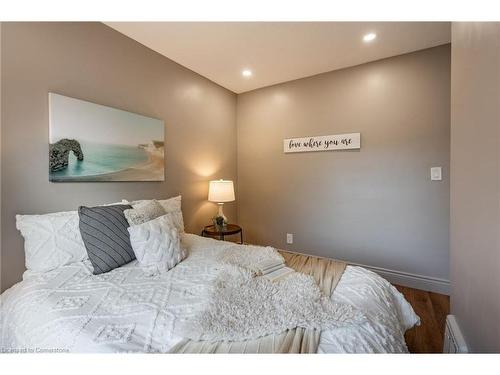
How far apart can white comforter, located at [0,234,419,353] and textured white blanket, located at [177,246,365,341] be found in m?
0.05

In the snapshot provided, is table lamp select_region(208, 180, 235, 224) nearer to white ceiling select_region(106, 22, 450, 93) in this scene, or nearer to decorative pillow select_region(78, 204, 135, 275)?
decorative pillow select_region(78, 204, 135, 275)

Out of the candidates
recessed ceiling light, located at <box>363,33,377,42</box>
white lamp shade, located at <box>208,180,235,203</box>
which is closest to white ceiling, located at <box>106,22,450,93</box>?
recessed ceiling light, located at <box>363,33,377,42</box>

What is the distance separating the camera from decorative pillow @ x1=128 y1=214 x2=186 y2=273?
1283mm

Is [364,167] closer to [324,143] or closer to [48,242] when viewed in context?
[324,143]

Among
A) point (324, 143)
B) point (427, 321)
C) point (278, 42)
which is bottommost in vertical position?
point (427, 321)

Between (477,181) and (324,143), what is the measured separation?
176 cm

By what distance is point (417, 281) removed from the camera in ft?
7.21

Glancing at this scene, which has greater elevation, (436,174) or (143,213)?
(436,174)

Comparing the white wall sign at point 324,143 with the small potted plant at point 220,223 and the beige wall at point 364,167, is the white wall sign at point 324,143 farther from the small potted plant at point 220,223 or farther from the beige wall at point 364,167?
the small potted plant at point 220,223

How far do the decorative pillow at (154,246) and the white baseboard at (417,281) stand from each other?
217cm

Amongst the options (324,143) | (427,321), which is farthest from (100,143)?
(427,321)

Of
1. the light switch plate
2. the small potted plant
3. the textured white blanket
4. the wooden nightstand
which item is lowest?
the wooden nightstand

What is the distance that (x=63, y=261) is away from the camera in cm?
129
